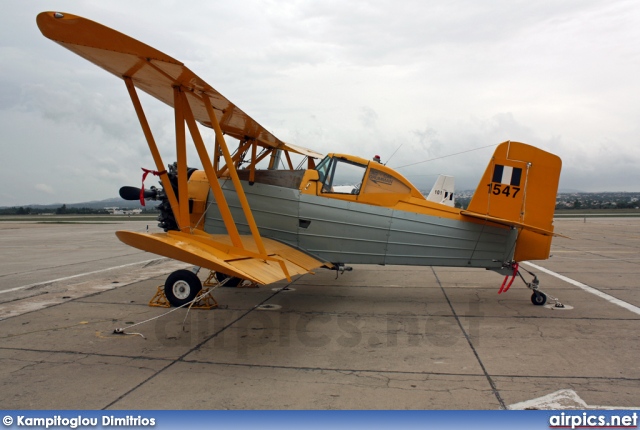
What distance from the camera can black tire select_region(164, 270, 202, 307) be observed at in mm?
6441

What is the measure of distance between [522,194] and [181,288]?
527 cm

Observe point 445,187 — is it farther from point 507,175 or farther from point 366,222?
point 366,222

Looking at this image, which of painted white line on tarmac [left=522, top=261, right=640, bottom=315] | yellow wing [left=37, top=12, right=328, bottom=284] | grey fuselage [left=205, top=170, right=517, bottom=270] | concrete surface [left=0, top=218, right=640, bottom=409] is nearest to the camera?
concrete surface [left=0, top=218, right=640, bottom=409]

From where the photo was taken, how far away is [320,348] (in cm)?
495

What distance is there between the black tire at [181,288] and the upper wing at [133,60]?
2.49 meters

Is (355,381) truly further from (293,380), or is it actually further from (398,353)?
(398,353)

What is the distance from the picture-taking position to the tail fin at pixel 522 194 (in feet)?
22.1

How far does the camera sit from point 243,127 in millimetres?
7285

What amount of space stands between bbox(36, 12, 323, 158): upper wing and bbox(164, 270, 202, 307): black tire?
2.49 meters

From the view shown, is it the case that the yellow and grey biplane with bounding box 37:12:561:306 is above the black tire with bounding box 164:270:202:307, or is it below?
above

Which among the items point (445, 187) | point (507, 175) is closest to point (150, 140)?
point (507, 175)

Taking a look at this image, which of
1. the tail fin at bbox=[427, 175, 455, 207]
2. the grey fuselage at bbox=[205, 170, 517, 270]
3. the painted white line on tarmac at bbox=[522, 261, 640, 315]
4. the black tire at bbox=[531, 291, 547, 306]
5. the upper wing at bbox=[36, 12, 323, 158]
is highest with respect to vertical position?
the tail fin at bbox=[427, 175, 455, 207]

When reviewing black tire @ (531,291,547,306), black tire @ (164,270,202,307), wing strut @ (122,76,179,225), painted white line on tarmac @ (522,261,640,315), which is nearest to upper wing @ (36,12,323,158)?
wing strut @ (122,76,179,225)

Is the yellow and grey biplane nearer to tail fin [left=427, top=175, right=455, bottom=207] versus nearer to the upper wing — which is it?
the upper wing
